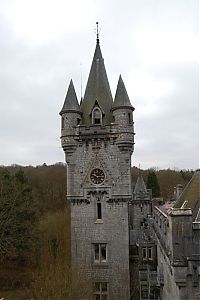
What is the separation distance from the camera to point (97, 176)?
27.3 m

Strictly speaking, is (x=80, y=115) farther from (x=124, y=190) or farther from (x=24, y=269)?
(x=24, y=269)

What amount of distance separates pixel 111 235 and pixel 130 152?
6.38 metres

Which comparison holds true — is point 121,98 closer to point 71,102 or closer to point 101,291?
point 71,102

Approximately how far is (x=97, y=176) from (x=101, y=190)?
43.4 inches

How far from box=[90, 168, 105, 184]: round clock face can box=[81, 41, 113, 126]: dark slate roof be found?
3746mm

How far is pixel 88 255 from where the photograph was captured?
27.0 metres

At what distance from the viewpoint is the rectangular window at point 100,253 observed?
26.9 meters

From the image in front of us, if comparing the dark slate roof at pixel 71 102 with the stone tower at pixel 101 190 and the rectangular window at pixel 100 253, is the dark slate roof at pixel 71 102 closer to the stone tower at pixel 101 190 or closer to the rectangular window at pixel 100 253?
the stone tower at pixel 101 190

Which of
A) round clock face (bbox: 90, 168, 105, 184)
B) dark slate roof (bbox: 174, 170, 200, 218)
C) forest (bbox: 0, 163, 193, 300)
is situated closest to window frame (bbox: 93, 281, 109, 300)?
forest (bbox: 0, 163, 193, 300)

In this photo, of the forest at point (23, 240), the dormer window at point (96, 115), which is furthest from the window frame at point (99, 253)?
the dormer window at point (96, 115)

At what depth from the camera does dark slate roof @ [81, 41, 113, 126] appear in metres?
28.4

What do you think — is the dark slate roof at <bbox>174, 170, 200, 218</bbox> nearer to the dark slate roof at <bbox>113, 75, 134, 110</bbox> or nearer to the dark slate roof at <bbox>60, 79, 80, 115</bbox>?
the dark slate roof at <bbox>113, 75, 134, 110</bbox>

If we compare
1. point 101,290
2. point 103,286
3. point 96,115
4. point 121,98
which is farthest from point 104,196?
point 121,98

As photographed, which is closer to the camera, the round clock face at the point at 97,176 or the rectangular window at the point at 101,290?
the rectangular window at the point at 101,290
